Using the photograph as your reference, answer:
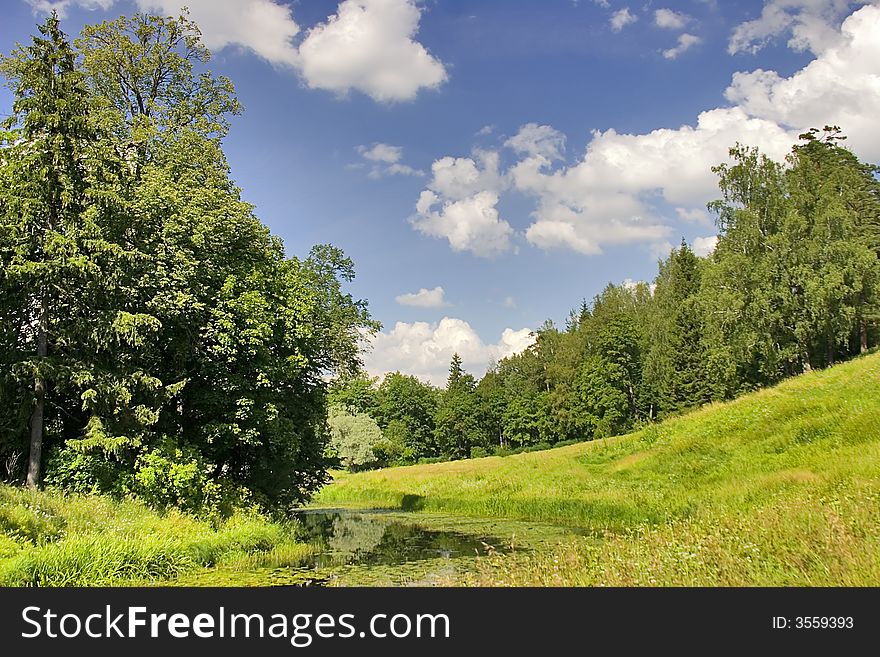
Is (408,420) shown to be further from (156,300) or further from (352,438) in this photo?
(156,300)

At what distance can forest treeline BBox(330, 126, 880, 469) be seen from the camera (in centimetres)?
4434

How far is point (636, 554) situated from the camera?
11547mm

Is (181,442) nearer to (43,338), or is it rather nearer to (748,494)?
(43,338)

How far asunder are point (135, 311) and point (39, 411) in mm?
4315

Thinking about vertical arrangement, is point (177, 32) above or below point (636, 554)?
above

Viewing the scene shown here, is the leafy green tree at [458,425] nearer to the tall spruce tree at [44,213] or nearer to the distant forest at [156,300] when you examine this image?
the distant forest at [156,300]

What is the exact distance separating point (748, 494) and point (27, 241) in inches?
948

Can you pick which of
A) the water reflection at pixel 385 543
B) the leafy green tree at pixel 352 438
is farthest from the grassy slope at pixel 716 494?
the leafy green tree at pixel 352 438

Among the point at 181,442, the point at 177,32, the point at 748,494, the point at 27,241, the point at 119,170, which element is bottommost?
the point at 748,494

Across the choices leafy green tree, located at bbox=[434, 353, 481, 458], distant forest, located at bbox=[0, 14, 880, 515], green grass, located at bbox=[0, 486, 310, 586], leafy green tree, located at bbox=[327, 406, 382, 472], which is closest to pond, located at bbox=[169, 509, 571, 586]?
green grass, located at bbox=[0, 486, 310, 586]

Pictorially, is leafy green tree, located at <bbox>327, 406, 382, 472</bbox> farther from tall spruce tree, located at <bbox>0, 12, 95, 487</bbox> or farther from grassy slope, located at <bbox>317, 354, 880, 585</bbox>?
tall spruce tree, located at <bbox>0, 12, 95, 487</bbox>

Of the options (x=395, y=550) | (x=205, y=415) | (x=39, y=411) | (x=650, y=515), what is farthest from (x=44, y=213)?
(x=650, y=515)
